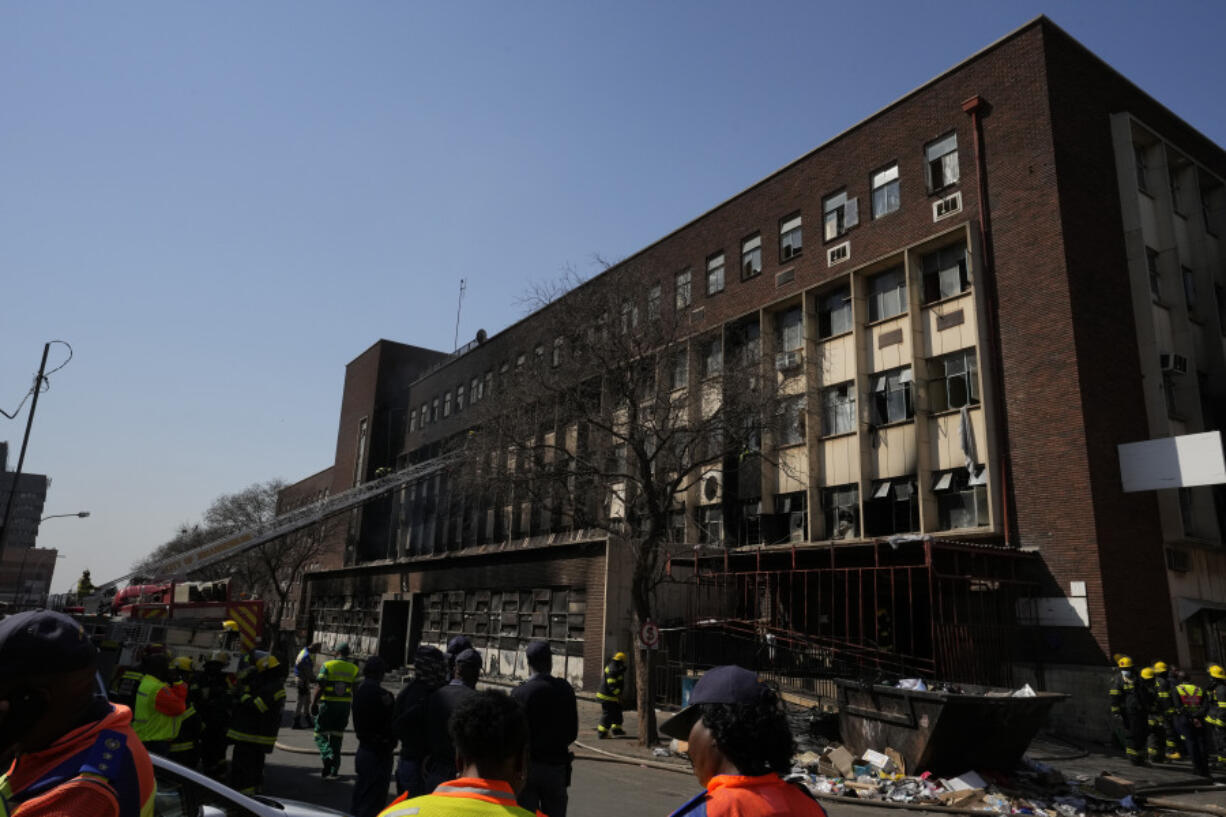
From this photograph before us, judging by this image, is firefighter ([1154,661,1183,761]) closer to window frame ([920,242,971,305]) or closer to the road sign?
the road sign

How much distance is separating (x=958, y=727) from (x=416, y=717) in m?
8.56

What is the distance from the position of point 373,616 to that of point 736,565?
23750mm

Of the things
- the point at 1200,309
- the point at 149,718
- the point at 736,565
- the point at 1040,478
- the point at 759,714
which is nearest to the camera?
the point at 759,714

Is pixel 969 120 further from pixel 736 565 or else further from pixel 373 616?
pixel 373 616

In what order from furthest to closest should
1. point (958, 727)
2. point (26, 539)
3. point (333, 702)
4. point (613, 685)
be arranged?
point (26, 539) < point (613, 685) < point (958, 727) < point (333, 702)

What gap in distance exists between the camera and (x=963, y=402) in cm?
2075

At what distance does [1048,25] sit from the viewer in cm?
2094

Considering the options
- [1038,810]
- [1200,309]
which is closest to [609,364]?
[1038,810]

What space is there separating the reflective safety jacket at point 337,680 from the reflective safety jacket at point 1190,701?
45.1 feet

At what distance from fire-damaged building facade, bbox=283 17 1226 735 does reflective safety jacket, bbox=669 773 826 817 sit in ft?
46.4

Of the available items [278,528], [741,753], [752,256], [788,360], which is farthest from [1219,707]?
[278,528]

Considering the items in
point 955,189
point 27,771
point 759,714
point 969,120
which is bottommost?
point 27,771

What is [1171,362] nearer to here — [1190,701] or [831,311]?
[831,311]

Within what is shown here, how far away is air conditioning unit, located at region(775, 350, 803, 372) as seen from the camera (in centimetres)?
2475
